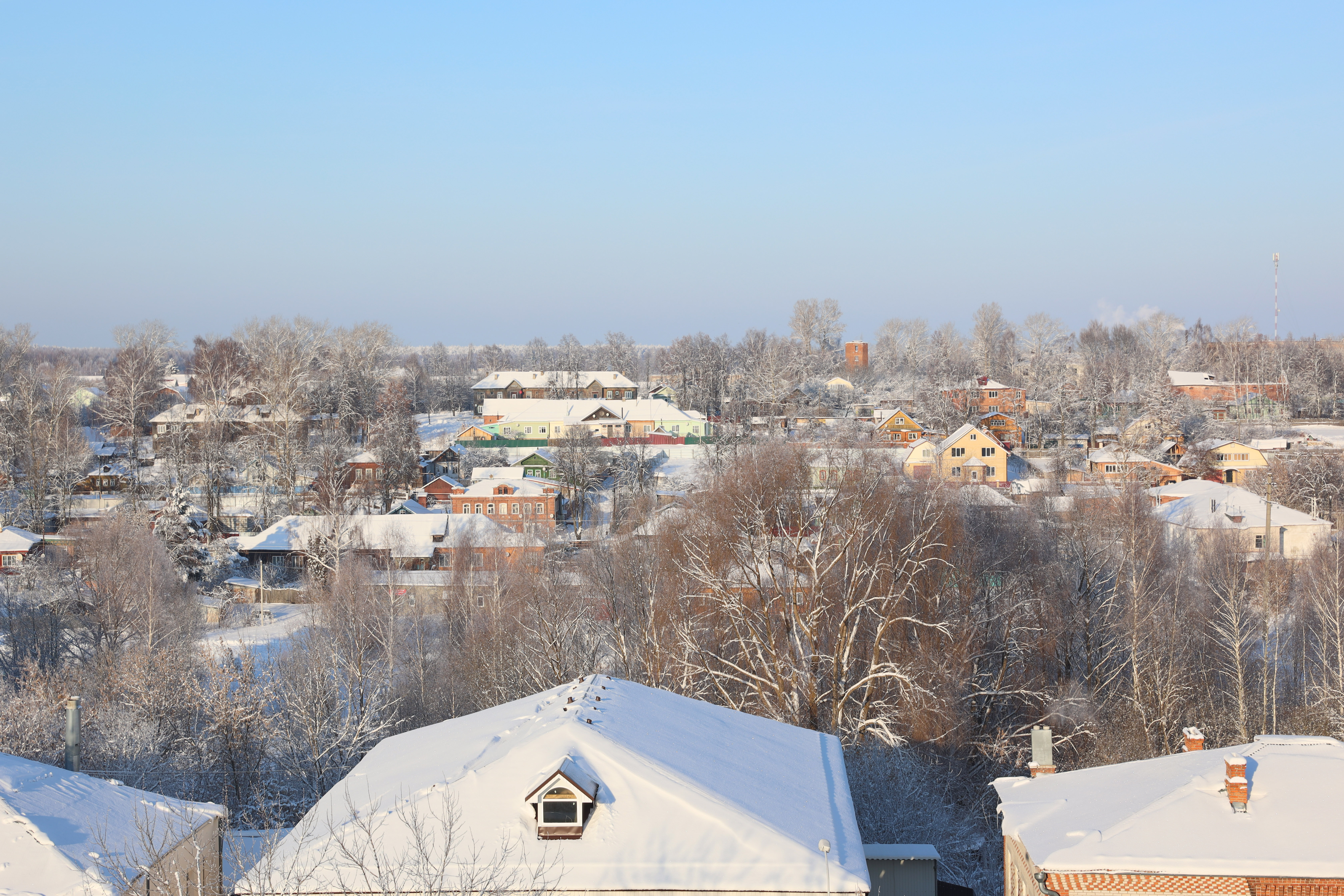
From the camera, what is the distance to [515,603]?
3058 centimetres

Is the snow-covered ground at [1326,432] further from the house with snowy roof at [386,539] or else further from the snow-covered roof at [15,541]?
the snow-covered roof at [15,541]

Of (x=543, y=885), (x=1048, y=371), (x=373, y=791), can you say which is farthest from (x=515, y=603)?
(x=1048, y=371)

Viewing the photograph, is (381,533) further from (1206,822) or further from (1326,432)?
(1326,432)

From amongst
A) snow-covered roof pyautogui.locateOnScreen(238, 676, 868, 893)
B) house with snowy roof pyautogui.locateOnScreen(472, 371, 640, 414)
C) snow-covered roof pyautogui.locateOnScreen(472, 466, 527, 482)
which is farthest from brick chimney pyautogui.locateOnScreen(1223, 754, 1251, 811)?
house with snowy roof pyautogui.locateOnScreen(472, 371, 640, 414)

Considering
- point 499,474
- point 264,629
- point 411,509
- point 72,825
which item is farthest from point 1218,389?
point 72,825

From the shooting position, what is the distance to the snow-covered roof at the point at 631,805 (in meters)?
9.01

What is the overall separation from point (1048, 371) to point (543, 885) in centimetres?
7625

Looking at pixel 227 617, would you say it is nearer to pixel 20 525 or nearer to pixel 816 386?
pixel 20 525

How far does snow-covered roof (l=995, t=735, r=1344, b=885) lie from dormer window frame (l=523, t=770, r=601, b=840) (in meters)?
3.94

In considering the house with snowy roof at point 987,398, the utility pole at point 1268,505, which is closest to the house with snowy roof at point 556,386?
the house with snowy roof at point 987,398

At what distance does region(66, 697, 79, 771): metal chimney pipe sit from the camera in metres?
14.8

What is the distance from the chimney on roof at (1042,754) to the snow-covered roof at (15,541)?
39.5 meters

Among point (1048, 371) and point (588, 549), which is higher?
point (1048, 371)

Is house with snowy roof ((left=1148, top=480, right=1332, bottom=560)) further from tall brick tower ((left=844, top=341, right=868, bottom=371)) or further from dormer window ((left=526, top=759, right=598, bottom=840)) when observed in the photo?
tall brick tower ((left=844, top=341, right=868, bottom=371))
